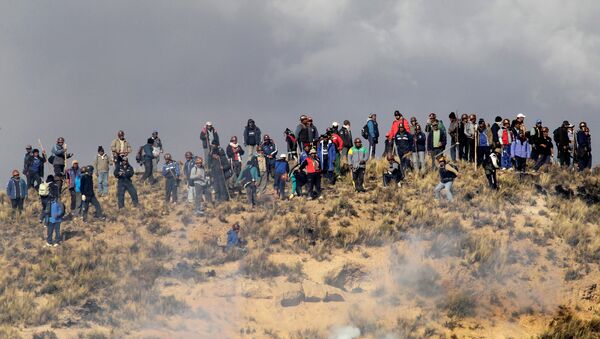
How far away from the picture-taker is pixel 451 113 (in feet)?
89.0

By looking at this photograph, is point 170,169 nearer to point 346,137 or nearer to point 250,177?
point 250,177

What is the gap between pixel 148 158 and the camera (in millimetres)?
29484

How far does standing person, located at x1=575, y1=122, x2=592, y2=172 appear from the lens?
2628 centimetres

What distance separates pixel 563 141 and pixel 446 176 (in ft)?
17.4

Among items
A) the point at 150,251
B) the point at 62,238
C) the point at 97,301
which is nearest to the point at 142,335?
the point at 97,301

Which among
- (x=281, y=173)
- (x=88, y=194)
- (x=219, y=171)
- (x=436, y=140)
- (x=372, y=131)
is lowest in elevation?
(x=88, y=194)

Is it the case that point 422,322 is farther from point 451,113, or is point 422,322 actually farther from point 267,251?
point 451,113

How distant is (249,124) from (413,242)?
725cm

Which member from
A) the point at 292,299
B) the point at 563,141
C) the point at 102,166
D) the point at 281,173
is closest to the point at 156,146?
the point at 102,166

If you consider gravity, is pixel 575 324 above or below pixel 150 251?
below

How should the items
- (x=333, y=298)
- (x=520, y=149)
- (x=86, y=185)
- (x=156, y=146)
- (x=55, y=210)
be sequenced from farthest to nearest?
Answer: (x=156, y=146) → (x=520, y=149) → (x=86, y=185) → (x=55, y=210) → (x=333, y=298)

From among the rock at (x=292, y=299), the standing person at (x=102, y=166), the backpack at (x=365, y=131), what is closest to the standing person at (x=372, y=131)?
the backpack at (x=365, y=131)

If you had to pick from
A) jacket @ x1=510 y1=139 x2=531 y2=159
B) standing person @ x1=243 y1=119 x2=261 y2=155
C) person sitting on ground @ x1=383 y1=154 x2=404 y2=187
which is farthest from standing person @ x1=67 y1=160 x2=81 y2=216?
jacket @ x1=510 y1=139 x2=531 y2=159

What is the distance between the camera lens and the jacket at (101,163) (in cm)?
2736
